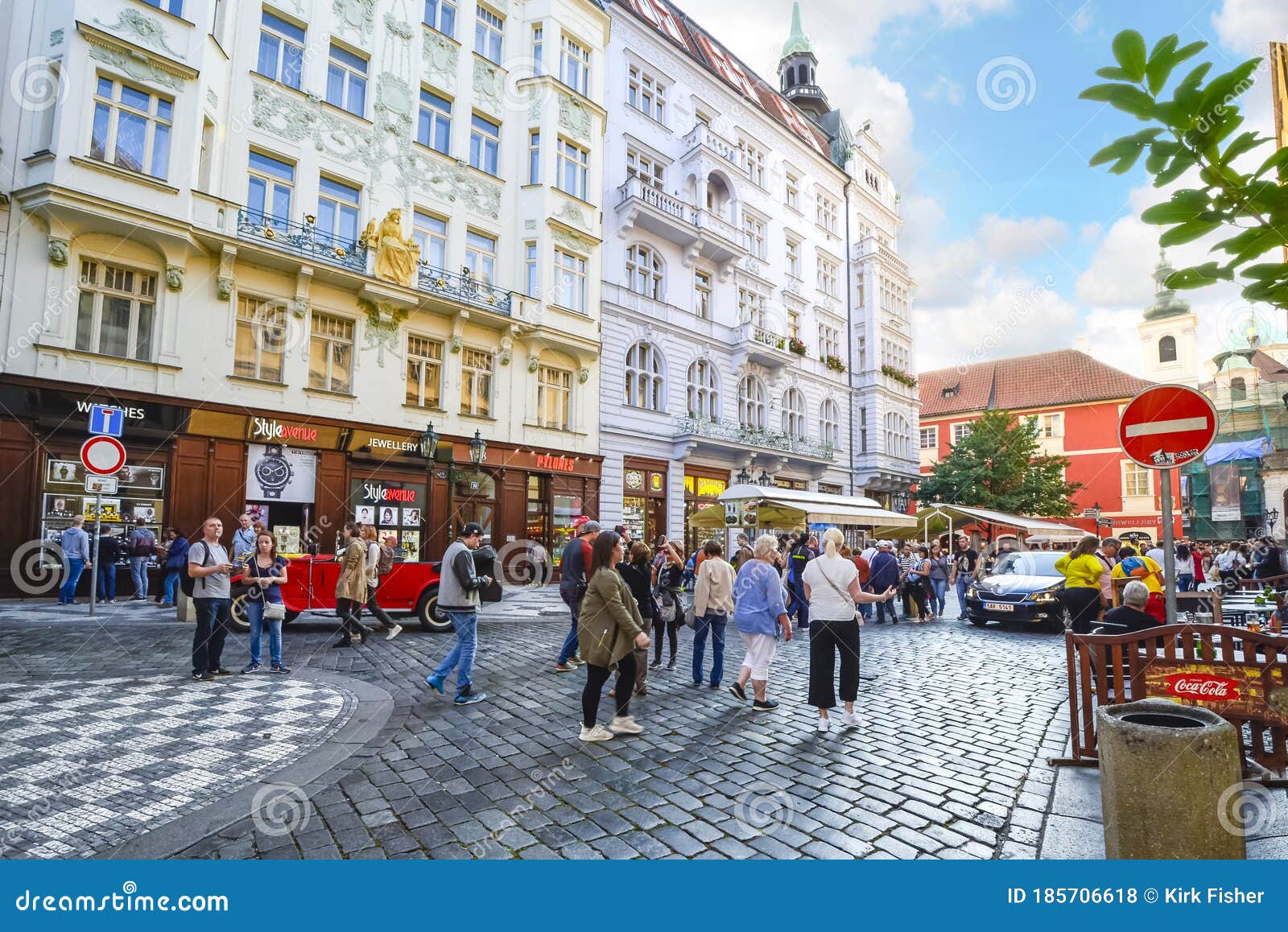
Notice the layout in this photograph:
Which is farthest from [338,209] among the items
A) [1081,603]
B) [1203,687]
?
[1203,687]

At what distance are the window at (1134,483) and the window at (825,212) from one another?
30945 millimetres

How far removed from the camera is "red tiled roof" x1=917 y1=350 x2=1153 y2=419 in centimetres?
5253

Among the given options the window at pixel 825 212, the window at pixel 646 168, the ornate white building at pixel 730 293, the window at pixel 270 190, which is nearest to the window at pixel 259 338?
the window at pixel 270 190

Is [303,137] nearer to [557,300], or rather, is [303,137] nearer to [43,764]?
[557,300]

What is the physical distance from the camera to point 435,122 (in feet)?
66.7

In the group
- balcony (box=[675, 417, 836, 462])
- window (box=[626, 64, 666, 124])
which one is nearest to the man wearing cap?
balcony (box=[675, 417, 836, 462])

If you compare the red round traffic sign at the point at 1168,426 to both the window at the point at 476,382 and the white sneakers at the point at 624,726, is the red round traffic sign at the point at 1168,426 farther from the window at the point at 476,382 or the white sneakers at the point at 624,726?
the window at the point at 476,382

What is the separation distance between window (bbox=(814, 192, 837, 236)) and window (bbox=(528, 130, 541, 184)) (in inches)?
714

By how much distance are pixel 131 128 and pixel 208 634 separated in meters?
12.9

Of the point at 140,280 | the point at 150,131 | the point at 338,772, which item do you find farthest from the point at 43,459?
the point at 338,772

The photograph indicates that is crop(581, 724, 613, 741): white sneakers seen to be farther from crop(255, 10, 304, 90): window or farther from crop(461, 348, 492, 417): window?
crop(255, 10, 304, 90): window

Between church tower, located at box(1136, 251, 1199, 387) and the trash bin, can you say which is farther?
church tower, located at box(1136, 251, 1199, 387)

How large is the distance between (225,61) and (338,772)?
1815 cm

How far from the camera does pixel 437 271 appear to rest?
19766 millimetres
